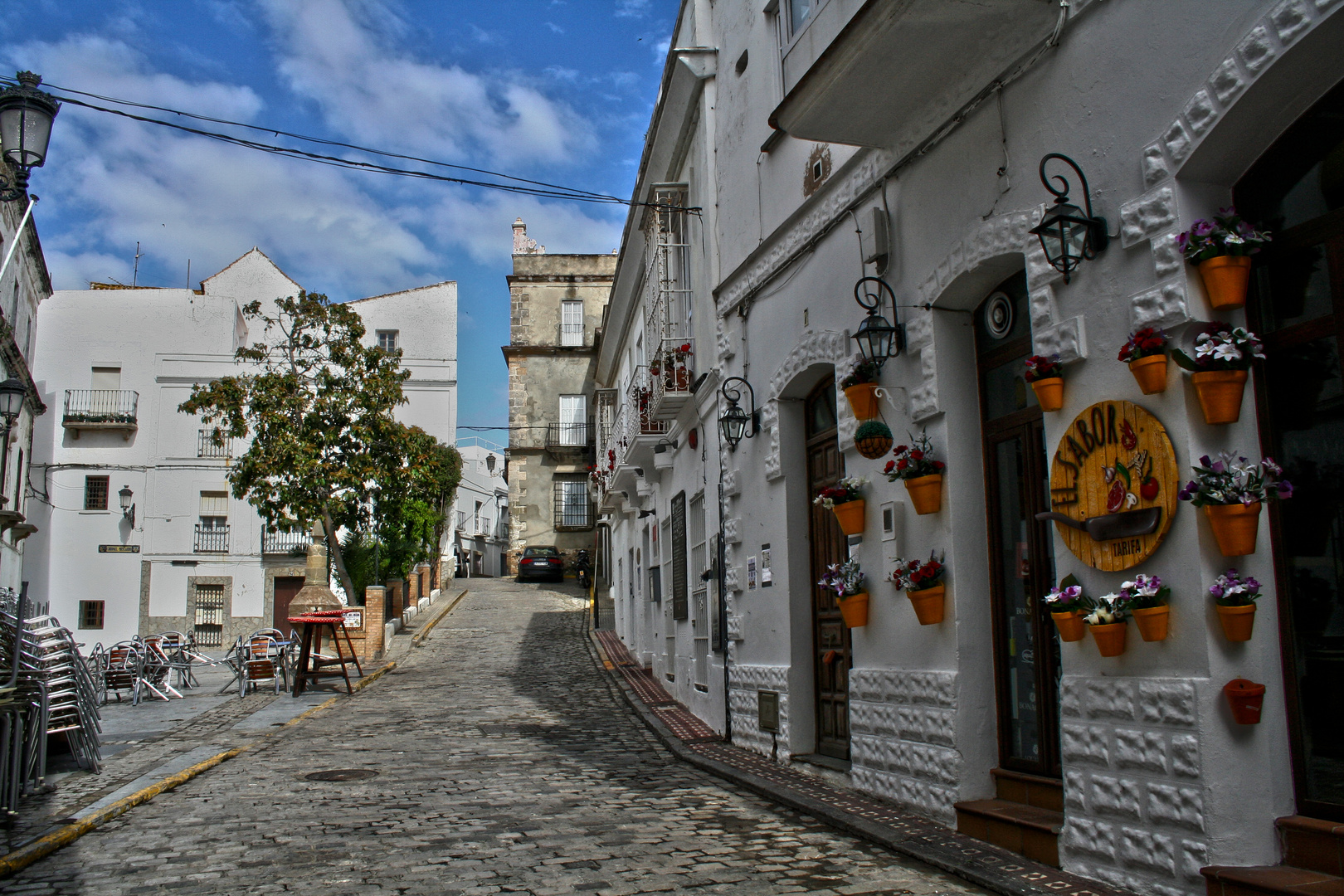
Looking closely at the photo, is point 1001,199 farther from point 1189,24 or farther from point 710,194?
point 710,194

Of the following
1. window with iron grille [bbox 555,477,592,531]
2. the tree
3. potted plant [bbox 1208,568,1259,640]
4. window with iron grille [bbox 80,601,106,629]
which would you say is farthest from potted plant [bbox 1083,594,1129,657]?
window with iron grille [bbox 555,477,592,531]

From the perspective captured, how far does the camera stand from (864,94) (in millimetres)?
→ 6555

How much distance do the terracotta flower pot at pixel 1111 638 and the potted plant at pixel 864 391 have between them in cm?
277

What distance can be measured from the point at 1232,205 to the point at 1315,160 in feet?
1.28

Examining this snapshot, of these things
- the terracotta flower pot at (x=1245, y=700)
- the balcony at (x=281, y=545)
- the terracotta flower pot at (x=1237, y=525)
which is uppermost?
the balcony at (x=281, y=545)

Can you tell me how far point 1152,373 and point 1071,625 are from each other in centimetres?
127

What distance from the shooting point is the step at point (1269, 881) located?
12.6 feet

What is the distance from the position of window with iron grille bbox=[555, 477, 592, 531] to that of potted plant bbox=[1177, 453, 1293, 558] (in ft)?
124

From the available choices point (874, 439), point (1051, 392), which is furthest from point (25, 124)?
point (1051, 392)

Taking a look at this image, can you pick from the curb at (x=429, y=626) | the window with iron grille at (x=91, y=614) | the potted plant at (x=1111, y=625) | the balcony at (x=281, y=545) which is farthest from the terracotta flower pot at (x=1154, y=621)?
the window with iron grille at (x=91, y=614)

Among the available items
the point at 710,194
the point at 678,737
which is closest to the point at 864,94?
the point at 710,194

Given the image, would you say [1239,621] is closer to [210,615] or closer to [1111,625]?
[1111,625]

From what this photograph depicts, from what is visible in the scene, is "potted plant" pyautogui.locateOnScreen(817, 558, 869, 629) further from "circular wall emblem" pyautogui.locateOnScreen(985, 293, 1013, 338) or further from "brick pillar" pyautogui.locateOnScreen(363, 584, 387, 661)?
"brick pillar" pyautogui.locateOnScreen(363, 584, 387, 661)

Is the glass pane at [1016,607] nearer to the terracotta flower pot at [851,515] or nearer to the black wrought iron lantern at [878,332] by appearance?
the black wrought iron lantern at [878,332]
